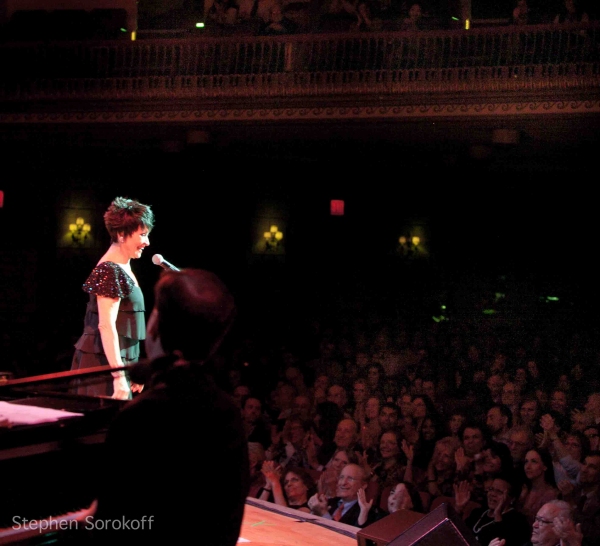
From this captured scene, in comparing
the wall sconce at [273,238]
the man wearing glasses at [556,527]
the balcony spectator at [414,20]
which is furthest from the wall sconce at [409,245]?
the man wearing glasses at [556,527]

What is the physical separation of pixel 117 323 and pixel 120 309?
6cm

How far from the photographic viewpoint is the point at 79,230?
812cm

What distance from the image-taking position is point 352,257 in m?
8.07

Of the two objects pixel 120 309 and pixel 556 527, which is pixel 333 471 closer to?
pixel 556 527

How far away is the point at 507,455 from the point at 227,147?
16.1 feet

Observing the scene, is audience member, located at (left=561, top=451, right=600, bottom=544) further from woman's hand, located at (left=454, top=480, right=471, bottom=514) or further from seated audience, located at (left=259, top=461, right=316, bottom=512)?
seated audience, located at (left=259, top=461, right=316, bottom=512)

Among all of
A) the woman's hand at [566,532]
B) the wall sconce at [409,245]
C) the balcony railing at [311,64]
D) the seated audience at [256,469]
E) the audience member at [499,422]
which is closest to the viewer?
the woman's hand at [566,532]

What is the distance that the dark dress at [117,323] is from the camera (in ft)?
9.30

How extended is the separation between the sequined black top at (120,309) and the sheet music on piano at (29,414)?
1.00 m

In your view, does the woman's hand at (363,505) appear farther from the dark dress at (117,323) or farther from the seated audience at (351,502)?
the dark dress at (117,323)

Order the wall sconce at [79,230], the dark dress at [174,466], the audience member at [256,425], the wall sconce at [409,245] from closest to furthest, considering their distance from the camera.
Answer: the dark dress at [174,466] < the audience member at [256,425] < the wall sconce at [409,245] < the wall sconce at [79,230]

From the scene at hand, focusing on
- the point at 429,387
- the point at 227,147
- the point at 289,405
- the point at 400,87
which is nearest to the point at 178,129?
the point at 227,147

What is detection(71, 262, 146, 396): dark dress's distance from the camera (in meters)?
2.84

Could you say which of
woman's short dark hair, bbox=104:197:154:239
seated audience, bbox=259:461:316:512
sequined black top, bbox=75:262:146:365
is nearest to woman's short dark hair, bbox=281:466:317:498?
seated audience, bbox=259:461:316:512
